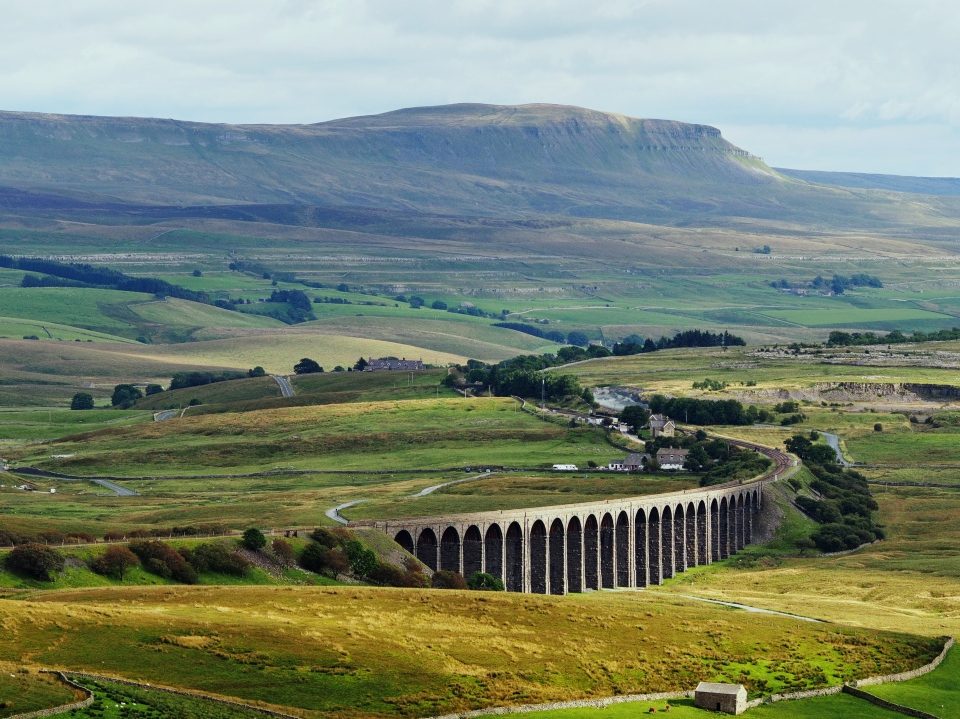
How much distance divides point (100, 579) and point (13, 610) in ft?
64.9

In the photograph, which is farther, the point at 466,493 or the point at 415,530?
the point at 466,493

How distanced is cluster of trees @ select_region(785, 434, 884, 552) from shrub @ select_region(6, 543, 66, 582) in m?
89.8

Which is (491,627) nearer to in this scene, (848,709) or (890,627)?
(848,709)

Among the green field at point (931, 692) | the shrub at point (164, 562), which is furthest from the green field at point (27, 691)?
the green field at point (931, 692)

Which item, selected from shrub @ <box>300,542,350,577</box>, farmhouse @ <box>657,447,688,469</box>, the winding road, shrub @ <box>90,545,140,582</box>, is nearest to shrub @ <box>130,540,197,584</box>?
shrub @ <box>90,545,140,582</box>

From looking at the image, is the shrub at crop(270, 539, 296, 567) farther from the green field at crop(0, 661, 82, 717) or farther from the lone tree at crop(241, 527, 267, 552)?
the green field at crop(0, 661, 82, 717)

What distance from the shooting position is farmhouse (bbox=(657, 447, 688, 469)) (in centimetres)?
19588

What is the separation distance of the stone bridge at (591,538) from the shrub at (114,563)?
78.9 feet

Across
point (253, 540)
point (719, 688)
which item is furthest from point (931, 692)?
point (253, 540)

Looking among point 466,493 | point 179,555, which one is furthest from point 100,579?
point 466,493

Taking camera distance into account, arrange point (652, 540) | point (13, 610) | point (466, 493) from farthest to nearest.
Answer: point (466, 493), point (652, 540), point (13, 610)

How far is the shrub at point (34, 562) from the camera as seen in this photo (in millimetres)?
94562

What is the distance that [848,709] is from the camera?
84312mm

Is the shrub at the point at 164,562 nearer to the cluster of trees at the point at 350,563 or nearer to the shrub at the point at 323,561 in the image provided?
the shrub at the point at 323,561
